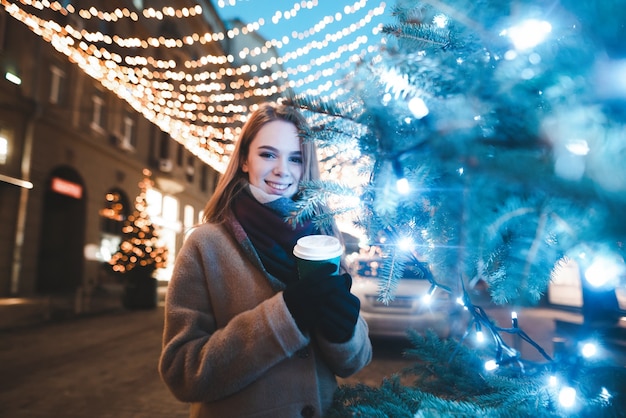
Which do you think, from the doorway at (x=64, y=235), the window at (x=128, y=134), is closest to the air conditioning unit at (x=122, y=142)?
the window at (x=128, y=134)

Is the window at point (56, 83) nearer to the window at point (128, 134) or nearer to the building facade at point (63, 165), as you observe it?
the building facade at point (63, 165)

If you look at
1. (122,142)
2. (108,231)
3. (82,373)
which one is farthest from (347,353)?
(122,142)

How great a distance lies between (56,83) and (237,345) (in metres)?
15.9

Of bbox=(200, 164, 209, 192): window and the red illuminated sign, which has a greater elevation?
bbox=(200, 164, 209, 192): window

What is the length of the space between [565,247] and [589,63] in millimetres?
368

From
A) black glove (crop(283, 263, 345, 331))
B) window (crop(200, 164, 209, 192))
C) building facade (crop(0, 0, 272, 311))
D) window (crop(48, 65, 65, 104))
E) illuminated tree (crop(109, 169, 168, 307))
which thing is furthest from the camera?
window (crop(200, 164, 209, 192))

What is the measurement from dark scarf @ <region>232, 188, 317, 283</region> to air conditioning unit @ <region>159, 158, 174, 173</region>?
20600 millimetres

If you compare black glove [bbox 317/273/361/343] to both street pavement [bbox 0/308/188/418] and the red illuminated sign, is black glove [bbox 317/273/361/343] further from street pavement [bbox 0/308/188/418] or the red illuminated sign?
the red illuminated sign

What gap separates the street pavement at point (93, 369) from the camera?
403 centimetres

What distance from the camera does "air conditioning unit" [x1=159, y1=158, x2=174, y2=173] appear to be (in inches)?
811

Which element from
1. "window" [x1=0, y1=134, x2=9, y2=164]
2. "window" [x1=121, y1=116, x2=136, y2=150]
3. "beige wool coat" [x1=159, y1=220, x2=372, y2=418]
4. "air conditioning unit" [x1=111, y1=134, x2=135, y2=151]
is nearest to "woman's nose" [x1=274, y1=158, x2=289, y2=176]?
"beige wool coat" [x1=159, y1=220, x2=372, y2=418]

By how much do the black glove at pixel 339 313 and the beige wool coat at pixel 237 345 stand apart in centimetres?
7

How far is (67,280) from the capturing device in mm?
14633

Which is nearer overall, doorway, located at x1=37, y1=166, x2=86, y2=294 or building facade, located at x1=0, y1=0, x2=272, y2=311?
building facade, located at x1=0, y1=0, x2=272, y2=311
